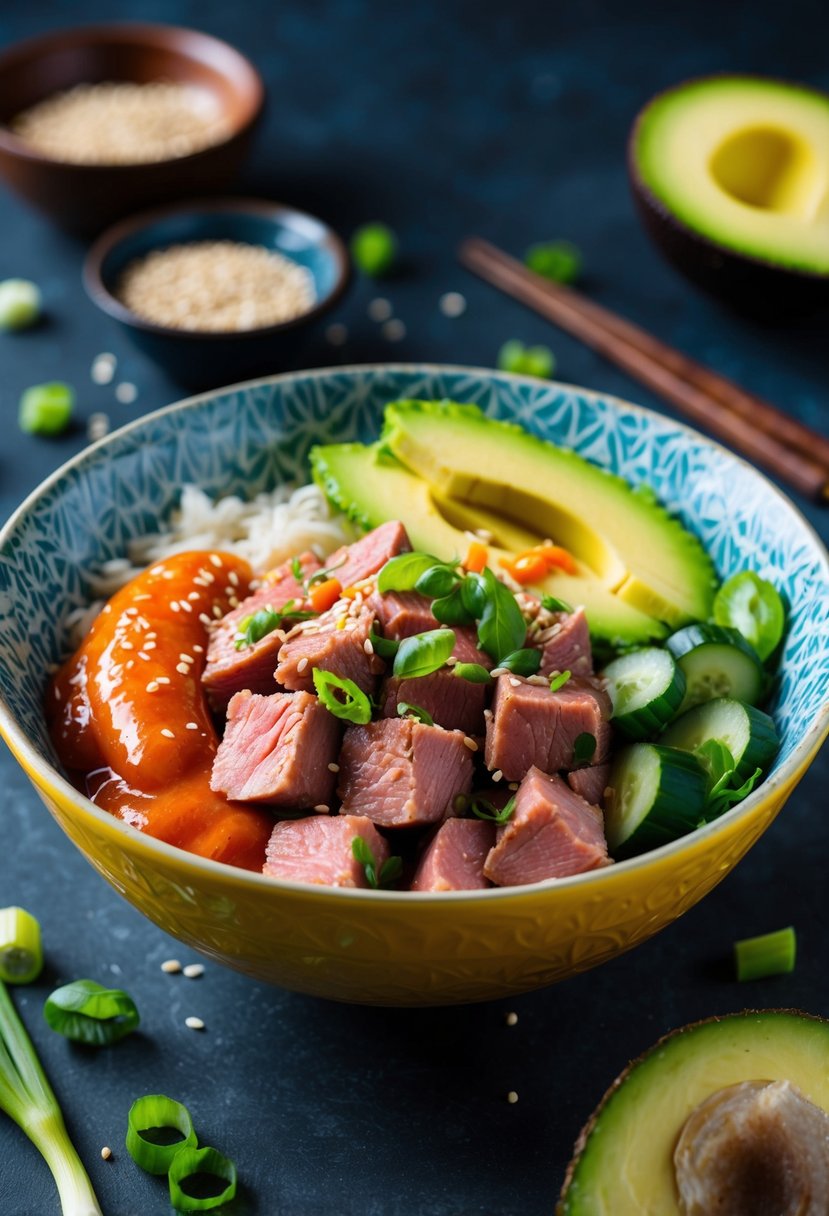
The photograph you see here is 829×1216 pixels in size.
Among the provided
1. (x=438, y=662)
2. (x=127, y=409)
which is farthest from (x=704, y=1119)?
(x=127, y=409)

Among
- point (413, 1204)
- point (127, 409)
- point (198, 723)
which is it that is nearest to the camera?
point (413, 1204)

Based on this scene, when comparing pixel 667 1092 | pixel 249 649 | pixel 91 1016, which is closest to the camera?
pixel 667 1092

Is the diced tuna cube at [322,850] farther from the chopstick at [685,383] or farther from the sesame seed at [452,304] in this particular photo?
the sesame seed at [452,304]

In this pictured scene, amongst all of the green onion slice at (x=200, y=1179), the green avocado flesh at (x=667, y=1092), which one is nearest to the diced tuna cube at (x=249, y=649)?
the green onion slice at (x=200, y=1179)

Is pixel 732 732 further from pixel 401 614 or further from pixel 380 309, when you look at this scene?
pixel 380 309

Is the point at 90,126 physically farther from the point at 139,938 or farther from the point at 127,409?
the point at 139,938

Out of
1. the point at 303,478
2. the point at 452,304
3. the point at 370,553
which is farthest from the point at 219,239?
the point at 370,553
